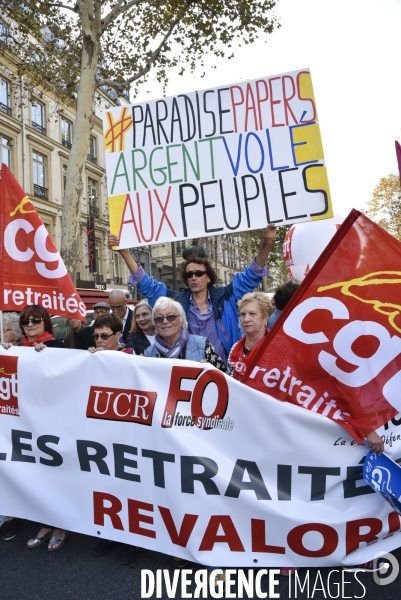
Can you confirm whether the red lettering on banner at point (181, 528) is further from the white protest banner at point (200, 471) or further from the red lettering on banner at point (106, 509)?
the red lettering on banner at point (106, 509)

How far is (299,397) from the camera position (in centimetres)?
255

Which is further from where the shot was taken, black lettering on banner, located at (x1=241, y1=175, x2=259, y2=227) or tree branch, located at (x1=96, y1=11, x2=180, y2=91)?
tree branch, located at (x1=96, y1=11, x2=180, y2=91)

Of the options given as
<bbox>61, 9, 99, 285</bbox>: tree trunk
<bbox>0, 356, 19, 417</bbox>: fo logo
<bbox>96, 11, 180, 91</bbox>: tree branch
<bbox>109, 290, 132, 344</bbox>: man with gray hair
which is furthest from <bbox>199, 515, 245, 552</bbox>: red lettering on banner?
<bbox>96, 11, 180, 91</bbox>: tree branch

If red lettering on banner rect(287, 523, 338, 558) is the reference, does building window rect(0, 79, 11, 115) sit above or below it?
above

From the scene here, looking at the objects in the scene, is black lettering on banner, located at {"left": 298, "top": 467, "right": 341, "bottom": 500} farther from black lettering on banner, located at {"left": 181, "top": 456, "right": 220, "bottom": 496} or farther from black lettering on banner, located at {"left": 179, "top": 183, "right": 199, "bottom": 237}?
black lettering on banner, located at {"left": 179, "top": 183, "right": 199, "bottom": 237}

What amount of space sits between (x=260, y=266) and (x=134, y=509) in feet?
5.94

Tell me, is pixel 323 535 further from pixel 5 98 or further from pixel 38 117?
pixel 38 117

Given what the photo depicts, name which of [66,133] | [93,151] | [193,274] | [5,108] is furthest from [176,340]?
[93,151]

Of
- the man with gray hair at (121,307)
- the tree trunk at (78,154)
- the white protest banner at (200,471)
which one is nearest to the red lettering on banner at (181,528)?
the white protest banner at (200,471)

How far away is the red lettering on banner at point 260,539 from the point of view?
2473 millimetres

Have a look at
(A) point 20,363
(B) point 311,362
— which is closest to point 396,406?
(B) point 311,362

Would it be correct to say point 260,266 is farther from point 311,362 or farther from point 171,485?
point 171,485

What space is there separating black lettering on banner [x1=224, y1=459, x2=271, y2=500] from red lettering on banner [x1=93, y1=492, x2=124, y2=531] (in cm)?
68

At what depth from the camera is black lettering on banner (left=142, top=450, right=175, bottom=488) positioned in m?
2.63
